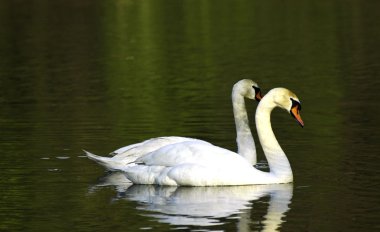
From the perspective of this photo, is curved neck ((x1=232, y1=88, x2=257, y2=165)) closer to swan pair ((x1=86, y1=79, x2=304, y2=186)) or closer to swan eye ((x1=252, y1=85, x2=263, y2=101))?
swan eye ((x1=252, y1=85, x2=263, y2=101))

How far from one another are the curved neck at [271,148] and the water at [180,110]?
0.29m

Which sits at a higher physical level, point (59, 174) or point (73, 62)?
point (73, 62)

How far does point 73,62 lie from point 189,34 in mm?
8982

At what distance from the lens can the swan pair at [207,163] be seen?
14297 mm

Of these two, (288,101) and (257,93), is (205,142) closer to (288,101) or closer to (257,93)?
(288,101)

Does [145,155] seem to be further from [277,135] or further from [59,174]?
[277,135]

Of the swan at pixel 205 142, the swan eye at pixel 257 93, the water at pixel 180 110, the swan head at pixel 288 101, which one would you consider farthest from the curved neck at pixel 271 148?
the swan eye at pixel 257 93

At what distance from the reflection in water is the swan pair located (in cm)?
9

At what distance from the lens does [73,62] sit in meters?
31.9

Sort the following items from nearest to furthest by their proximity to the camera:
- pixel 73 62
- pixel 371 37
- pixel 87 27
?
pixel 73 62
pixel 371 37
pixel 87 27

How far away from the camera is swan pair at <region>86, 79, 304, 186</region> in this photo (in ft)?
46.9

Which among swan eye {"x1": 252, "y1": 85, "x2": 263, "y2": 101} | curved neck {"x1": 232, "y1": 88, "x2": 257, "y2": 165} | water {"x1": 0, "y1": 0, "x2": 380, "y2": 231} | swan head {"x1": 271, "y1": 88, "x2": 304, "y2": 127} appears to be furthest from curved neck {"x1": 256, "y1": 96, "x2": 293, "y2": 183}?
swan eye {"x1": 252, "y1": 85, "x2": 263, "y2": 101}

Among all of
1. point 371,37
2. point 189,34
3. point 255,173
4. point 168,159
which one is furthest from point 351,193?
point 189,34

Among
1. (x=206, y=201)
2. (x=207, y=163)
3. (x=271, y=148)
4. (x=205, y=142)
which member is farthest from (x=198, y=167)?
(x=271, y=148)
